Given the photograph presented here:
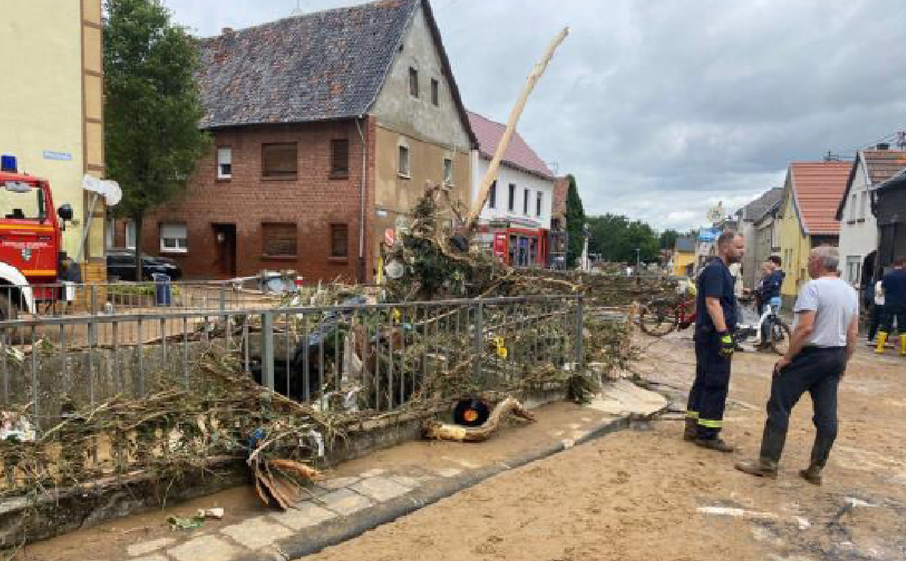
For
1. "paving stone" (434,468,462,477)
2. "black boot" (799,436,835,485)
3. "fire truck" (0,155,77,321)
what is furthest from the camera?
"fire truck" (0,155,77,321)

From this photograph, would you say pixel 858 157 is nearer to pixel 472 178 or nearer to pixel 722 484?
pixel 472 178

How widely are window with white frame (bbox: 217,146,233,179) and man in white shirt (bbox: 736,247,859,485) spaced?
22318 mm

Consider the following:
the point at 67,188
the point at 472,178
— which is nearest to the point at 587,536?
the point at 67,188

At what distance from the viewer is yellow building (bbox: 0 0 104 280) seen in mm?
11852

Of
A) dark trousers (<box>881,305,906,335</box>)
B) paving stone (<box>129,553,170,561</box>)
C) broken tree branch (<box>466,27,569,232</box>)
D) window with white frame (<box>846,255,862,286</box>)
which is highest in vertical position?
broken tree branch (<box>466,27,569,232</box>)

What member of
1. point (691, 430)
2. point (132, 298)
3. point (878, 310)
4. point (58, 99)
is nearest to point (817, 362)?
point (691, 430)

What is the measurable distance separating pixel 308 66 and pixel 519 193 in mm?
14046

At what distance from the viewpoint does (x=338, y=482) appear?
167 inches

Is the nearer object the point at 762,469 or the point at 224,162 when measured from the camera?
the point at 762,469

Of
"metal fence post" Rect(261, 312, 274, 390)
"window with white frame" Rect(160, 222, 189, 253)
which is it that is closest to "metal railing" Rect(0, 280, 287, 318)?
"metal fence post" Rect(261, 312, 274, 390)

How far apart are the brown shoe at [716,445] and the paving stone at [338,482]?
10.6 ft

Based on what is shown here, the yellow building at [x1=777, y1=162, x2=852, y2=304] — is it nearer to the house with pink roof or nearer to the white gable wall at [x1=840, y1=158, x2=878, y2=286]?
the white gable wall at [x1=840, y1=158, x2=878, y2=286]

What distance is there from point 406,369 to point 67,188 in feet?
36.1

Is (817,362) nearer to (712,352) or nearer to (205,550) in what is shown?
(712,352)
